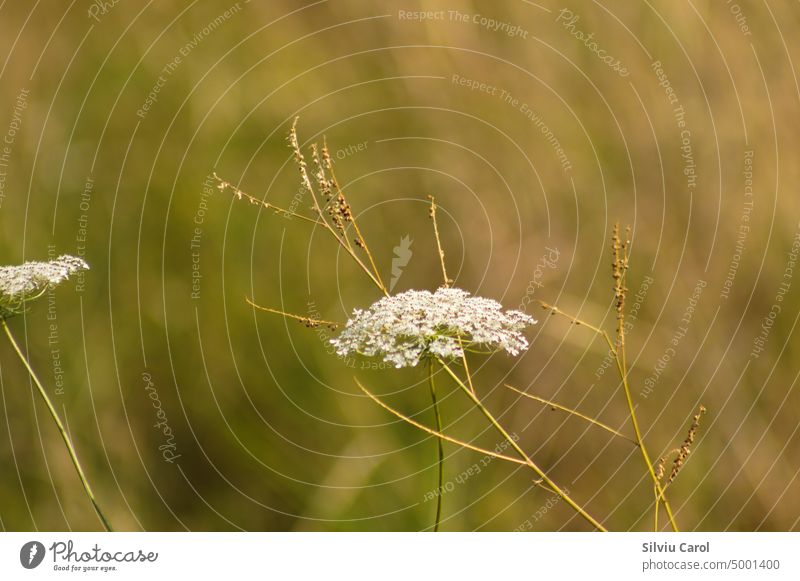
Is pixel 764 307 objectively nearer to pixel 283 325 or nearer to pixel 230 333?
pixel 283 325

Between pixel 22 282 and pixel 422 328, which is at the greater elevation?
pixel 22 282

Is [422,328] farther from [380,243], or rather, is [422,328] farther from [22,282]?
[380,243]

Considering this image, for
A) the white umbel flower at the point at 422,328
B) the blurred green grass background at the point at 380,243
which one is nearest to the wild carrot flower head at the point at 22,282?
the white umbel flower at the point at 422,328

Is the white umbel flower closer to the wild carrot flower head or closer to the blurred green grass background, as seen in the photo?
the wild carrot flower head

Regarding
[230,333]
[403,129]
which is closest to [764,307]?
[403,129]

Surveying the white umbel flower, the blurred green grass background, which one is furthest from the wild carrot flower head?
the blurred green grass background

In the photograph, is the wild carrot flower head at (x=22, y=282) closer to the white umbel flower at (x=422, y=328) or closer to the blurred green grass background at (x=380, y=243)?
the white umbel flower at (x=422, y=328)

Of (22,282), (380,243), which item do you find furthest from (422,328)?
(380,243)
